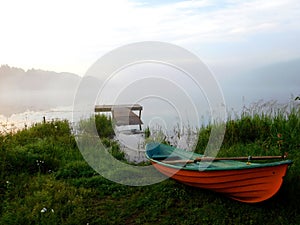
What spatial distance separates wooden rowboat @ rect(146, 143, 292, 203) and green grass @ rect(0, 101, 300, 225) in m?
0.19

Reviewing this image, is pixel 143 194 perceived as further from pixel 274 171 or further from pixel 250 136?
pixel 250 136

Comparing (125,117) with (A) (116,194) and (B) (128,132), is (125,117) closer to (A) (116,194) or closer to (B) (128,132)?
(B) (128,132)

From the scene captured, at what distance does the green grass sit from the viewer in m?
4.55

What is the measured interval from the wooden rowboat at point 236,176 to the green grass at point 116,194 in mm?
187

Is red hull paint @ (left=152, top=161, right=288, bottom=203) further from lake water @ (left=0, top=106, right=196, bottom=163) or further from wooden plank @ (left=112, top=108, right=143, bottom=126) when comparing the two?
wooden plank @ (left=112, top=108, right=143, bottom=126)

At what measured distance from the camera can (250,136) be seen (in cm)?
734

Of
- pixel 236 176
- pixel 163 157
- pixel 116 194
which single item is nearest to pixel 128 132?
pixel 163 157

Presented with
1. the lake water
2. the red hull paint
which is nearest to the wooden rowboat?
A: the red hull paint

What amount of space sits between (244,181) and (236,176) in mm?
122

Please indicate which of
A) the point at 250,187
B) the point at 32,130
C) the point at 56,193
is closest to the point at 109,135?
the point at 32,130

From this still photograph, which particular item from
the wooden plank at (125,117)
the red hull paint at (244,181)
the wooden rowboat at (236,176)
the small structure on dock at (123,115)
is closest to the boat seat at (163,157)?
the wooden rowboat at (236,176)

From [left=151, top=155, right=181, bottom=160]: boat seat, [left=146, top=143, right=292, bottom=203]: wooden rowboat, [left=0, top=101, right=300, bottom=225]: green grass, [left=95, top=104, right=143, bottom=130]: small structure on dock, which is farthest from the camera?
[left=95, top=104, right=143, bottom=130]: small structure on dock

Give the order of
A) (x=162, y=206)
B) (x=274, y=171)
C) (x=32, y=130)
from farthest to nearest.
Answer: (x=32, y=130), (x=162, y=206), (x=274, y=171)

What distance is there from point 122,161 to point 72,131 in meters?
2.45
